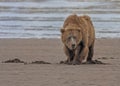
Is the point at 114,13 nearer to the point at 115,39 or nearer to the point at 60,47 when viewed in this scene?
the point at 115,39

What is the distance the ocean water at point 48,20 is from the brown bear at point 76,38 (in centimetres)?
649

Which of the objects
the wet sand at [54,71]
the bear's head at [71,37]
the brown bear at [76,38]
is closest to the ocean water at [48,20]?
the wet sand at [54,71]

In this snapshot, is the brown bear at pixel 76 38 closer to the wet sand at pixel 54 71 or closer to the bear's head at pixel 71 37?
the bear's head at pixel 71 37

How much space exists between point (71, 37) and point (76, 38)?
11cm

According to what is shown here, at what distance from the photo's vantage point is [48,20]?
71.8 ft

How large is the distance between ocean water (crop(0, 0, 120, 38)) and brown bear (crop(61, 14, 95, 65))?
6.49 m

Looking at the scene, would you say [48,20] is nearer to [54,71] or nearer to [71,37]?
[71,37]

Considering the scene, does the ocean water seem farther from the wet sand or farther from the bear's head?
the bear's head

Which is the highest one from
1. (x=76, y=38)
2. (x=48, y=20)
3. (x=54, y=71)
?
(x=76, y=38)

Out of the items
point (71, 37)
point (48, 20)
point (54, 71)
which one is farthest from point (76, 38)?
point (48, 20)

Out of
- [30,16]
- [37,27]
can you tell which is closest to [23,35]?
[37,27]

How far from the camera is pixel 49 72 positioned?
927 centimetres

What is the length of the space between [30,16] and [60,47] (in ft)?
29.0

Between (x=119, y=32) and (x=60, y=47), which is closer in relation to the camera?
(x=60, y=47)
